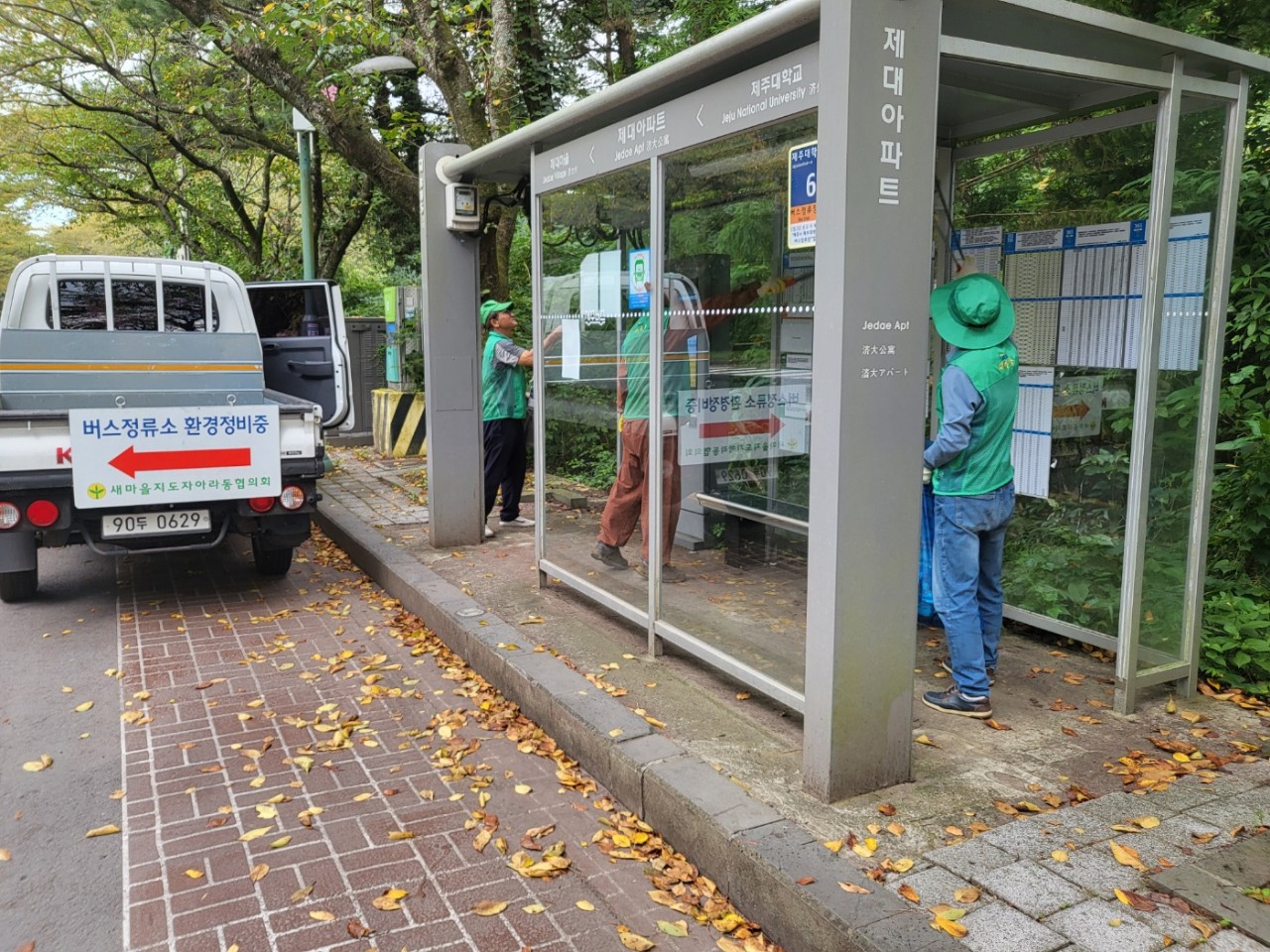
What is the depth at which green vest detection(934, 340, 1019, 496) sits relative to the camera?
4.22 m

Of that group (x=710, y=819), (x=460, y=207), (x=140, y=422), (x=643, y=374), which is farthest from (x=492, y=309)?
(x=710, y=819)

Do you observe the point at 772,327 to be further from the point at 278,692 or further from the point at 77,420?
the point at 77,420

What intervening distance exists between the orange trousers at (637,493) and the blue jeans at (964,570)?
4.62 ft

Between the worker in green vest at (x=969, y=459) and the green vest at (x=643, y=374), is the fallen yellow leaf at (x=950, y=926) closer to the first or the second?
the worker in green vest at (x=969, y=459)

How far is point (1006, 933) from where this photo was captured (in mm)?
2777

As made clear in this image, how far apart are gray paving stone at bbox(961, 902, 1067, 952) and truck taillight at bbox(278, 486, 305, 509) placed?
5263 mm

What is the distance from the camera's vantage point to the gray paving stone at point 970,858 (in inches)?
122

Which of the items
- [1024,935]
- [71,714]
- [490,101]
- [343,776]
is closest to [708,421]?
[343,776]

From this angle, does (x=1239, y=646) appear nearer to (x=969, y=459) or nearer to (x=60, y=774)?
(x=969, y=459)

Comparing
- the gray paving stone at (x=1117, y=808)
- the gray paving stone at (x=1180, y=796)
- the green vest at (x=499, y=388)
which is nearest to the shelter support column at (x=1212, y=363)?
the gray paving stone at (x=1180, y=796)

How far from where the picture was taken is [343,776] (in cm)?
428

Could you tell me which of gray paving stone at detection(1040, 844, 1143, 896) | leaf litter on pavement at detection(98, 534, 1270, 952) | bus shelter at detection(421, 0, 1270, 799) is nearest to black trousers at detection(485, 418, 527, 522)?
bus shelter at detection(421, 0, 1270, 799)

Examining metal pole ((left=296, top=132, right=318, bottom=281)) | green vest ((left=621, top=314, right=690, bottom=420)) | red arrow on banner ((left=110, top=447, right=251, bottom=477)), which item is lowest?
red arrow on banner ((left=110, top=447, right=251, bottom=477))

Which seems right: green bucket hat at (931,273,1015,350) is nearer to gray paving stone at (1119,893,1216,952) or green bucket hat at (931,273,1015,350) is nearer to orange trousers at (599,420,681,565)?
orange trousers at (599,420,681,565)
